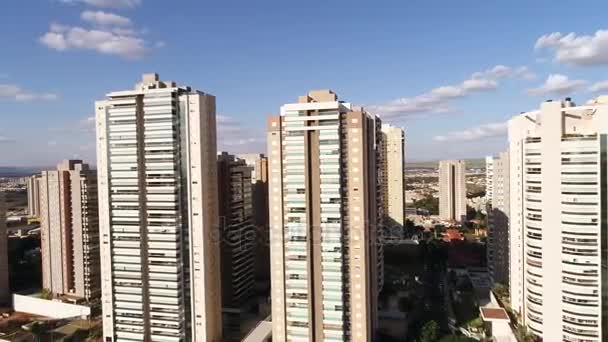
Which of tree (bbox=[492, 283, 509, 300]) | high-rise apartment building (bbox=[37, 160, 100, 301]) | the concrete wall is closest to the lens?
tree (bbox=[492, 283, 509, 300])

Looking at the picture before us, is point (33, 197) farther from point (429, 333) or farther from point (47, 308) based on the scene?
point (429, 333)

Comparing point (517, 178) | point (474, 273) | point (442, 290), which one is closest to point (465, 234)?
point (474, 273)

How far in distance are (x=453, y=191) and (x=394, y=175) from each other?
66.4 ft

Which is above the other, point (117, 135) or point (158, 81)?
point (158, 81)

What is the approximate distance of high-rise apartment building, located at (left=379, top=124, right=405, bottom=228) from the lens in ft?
191

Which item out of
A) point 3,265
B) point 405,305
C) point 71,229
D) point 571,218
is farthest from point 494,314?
point 3,265

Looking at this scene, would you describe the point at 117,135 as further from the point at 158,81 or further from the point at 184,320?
the point at 184,320

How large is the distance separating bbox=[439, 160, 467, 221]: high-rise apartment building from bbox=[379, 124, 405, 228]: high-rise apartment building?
17.0 meters

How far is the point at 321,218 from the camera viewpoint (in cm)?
2162

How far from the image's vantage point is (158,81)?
24.3 metres

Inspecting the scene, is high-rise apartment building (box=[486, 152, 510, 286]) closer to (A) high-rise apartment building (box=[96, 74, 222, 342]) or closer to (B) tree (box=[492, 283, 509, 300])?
(B) tree (box=[492, 283, 509, 300])

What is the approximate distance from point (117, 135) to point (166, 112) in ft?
11.0

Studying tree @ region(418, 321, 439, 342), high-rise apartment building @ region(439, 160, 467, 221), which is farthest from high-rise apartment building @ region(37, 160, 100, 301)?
high-rise apartment building @ region(439, 160, 467, 221)

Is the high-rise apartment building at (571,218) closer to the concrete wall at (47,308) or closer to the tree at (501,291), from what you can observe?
the tree at (501,291)
